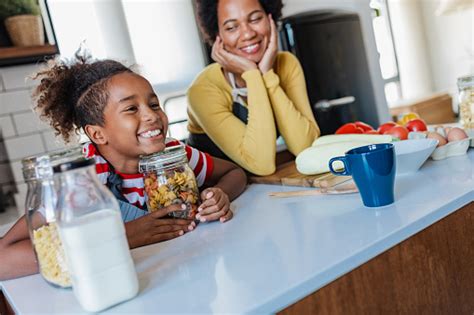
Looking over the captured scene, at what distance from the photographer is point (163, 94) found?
73.9 inches

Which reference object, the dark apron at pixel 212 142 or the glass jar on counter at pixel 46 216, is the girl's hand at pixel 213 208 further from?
the dark apron at pixel 212 142

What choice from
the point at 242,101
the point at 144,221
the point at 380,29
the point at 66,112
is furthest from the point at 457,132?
the point at 380,29

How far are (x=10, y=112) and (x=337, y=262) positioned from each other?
1450 mm

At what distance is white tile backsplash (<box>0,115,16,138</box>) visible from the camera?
1.67m

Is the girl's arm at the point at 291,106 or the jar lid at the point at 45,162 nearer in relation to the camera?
the jar lid at the point at 45,162

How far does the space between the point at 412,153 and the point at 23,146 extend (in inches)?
53.4

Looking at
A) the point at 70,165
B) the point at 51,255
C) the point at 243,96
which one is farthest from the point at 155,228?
the point at 243,96

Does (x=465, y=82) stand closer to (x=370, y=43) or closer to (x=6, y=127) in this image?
(x=370, y=43)

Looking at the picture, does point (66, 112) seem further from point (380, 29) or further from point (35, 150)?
point (380, 29)

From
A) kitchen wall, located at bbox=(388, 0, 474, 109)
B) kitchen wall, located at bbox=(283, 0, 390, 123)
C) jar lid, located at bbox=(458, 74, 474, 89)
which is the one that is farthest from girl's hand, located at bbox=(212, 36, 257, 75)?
kitchen wall, located at bbox=(388, 0, 474, 109)

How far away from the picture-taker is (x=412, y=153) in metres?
0.95

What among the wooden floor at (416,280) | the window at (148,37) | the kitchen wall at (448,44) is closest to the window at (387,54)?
the kitchen wall at (448,44)

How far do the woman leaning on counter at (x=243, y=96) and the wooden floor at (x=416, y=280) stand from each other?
0.52m

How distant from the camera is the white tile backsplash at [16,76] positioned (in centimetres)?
167
